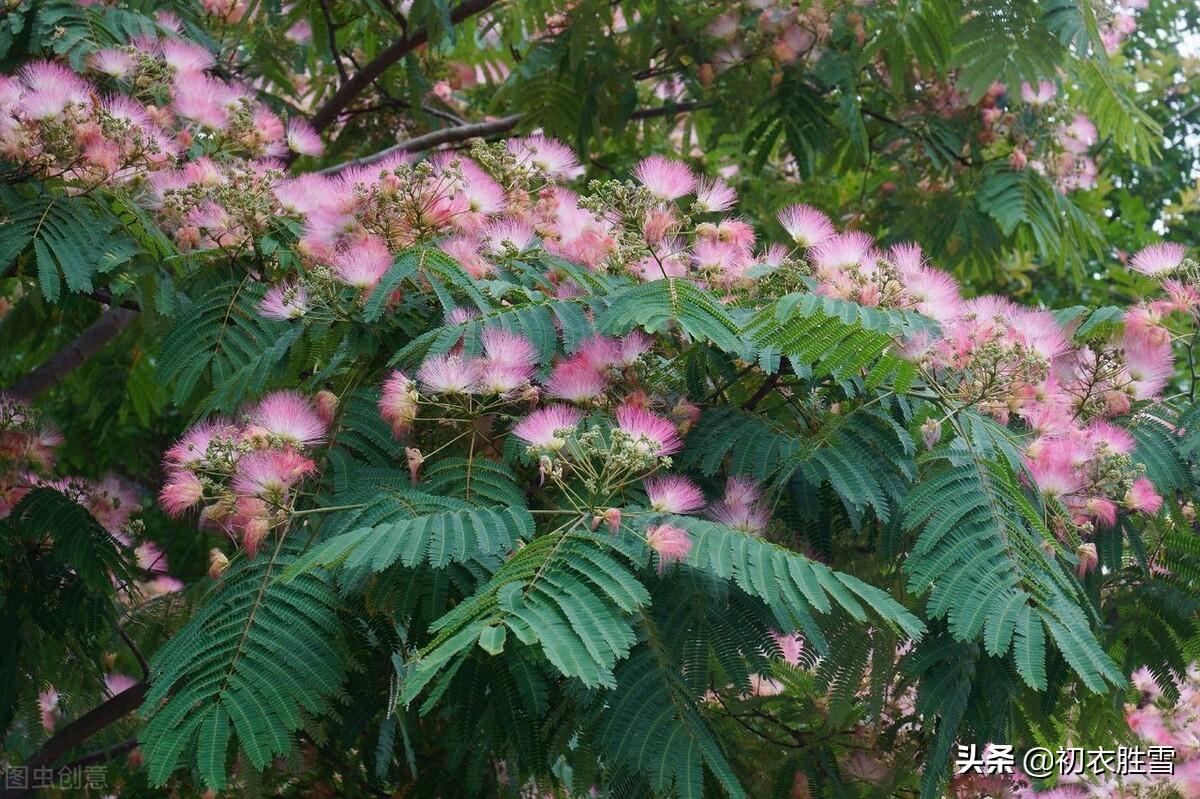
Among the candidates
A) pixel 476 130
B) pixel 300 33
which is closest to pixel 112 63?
pixel 300 33

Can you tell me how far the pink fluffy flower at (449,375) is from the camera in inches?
129

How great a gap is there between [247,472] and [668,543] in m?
0.95

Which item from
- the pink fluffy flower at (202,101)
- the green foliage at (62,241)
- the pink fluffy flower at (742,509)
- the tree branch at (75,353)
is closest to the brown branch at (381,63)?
the tree branch at (75,353)

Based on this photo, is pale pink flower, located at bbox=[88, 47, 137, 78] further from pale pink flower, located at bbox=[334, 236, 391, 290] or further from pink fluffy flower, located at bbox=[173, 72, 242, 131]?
pale pink flower, located at bbox=[334, 236, 391, 290]

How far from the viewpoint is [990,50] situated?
5305 mm

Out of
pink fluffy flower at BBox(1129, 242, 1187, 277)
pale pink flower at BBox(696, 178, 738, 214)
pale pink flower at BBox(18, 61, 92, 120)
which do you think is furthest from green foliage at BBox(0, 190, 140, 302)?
pink fluffy flower at BBox(1129, 242, 1187, 277)

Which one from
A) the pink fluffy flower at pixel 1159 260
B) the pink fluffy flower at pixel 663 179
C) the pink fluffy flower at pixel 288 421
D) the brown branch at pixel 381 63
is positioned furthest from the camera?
the brown branch at pixel 381 63

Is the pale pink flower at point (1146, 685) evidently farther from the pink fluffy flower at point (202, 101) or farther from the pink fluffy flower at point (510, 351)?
the pink fluffy flower at point (202, 101)

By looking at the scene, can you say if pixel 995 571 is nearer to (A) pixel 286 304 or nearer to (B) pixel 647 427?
(B) pixel 647 427

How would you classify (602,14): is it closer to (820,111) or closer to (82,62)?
(820,111)

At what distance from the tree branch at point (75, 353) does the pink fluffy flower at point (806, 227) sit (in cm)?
294

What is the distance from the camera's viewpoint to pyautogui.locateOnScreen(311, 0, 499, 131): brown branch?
237 inches

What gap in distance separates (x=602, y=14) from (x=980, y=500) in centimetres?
364

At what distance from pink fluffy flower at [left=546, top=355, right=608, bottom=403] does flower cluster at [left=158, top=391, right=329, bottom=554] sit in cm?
56
